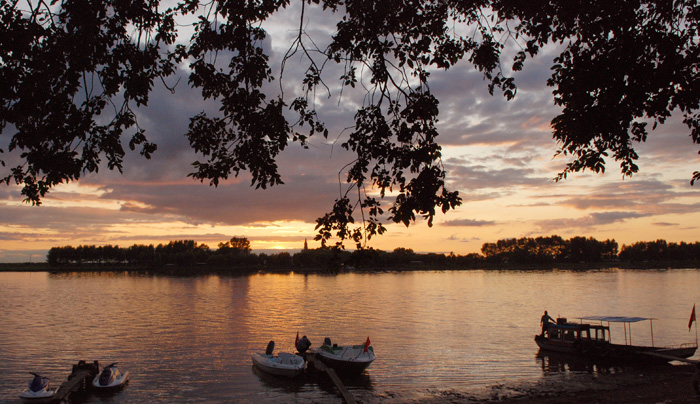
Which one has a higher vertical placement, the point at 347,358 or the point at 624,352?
the point at 347,358

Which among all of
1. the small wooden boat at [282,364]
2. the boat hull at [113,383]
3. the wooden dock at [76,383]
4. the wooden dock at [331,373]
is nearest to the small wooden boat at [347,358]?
the wooden dock at [331,373]

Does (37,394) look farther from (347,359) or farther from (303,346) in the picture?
(347,359)

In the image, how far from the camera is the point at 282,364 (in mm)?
30703

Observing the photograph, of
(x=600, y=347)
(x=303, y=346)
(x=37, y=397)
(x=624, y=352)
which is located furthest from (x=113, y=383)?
(x=624, y=352)

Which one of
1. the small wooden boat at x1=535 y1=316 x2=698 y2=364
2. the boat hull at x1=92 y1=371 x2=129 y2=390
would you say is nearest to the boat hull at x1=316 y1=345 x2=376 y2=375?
the boat hull at x1=92 y1=371 x2=129 y2=390

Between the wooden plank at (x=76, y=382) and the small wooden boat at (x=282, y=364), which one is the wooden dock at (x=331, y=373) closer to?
the small wooden boat at (x=282, y=364)

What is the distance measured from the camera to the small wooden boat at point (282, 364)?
3036 cm

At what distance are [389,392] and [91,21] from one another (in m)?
23.7

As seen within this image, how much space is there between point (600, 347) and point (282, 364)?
22133mm

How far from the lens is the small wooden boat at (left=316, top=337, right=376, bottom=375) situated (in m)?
30.6

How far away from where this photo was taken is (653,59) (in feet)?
40.5

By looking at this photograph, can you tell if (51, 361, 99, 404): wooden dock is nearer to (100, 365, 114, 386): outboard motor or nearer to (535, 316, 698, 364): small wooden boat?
(100, 365, 114, 386): outboard motor

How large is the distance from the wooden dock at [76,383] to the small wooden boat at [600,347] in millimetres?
31551

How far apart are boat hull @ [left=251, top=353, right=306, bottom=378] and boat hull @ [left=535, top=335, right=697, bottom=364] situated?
19871 millimetres
